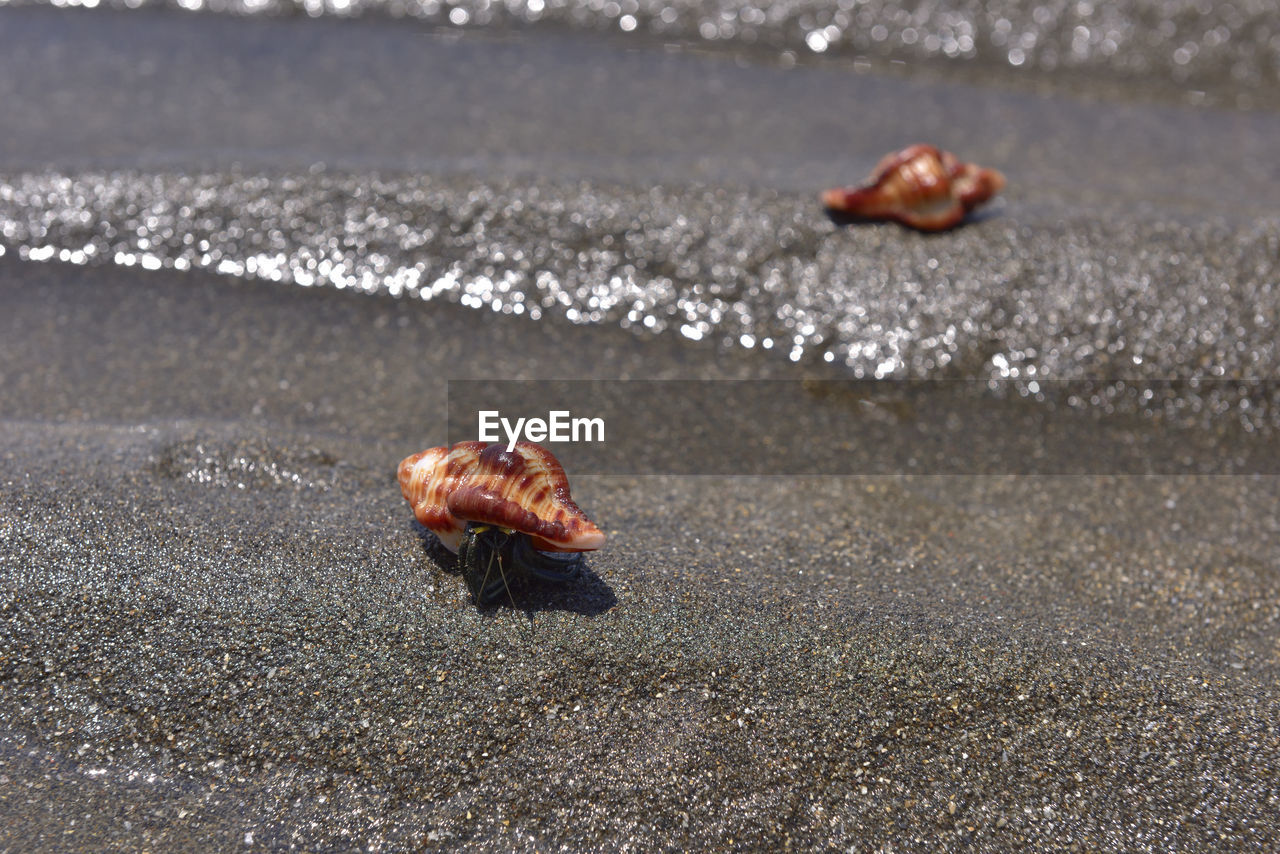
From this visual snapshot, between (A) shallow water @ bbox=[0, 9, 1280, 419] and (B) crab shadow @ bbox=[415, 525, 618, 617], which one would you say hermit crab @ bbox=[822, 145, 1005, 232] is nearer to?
(A) shallow water @ bbox=[0, 9, 1280, 419]

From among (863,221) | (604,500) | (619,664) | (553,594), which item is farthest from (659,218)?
(619,664)

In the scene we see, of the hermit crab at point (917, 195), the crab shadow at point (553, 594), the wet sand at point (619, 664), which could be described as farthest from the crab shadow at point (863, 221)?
the crab shadow at point (553, 594)

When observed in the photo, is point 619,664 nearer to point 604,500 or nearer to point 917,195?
point 604,500

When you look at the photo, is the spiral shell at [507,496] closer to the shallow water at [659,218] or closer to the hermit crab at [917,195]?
the shallow water at [659,218]

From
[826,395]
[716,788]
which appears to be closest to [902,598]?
[716,788]

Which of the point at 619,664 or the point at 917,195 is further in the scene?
the point at 917,195

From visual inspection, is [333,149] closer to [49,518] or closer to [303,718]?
[49,518]
